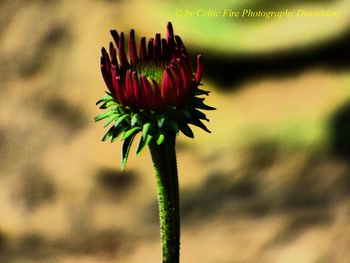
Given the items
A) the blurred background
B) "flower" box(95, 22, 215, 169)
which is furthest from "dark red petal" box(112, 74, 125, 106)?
the blurred background

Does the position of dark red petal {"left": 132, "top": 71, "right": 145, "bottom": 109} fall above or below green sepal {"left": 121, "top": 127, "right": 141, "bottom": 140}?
above

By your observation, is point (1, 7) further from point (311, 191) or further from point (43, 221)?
point (311, 191)

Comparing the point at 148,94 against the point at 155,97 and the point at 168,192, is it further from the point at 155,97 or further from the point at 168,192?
the point at 168,192

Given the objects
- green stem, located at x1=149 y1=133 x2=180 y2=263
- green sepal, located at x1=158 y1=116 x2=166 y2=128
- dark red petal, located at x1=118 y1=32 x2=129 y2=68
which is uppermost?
dark red petal, located at x1=118 y1=32 x2=129 y2=68

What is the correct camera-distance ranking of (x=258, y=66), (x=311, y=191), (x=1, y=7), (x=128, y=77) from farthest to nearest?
(x=1, y=7)
(x=258, y=66)
(x=311, y=191)
(x=128, y=77)

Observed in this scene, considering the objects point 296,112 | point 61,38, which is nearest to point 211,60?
point 296,112

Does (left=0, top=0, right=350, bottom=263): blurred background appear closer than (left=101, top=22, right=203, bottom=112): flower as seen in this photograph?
No

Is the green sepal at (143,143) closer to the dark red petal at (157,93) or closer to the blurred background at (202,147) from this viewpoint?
the dark red petal at (157,93)

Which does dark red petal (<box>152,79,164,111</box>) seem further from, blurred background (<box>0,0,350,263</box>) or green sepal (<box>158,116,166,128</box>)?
blurred background (<box>0,0,350,263</box>)
